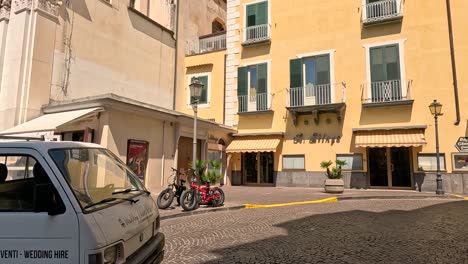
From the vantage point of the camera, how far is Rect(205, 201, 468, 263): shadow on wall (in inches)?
206

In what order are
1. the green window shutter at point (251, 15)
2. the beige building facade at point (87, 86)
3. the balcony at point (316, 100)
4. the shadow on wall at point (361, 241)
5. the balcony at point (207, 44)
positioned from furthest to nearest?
the balcony at point (207, 44) → the green window shutter at point (251, 15) → the balcony at point (316, 100) → the beige building facade at point (87, 86) → the shadow on wall at point (361, 241)

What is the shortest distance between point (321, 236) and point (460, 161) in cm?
1272

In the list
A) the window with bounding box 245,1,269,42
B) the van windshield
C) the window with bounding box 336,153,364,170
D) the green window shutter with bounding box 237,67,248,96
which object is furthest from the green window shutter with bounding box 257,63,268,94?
the van windshield

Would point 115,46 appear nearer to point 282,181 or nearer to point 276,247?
point 282,181

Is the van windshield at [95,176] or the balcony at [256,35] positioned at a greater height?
the balcony at [256,35]

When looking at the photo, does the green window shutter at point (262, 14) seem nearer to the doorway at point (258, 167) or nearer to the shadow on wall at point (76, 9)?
the doorway at point (258, 167)

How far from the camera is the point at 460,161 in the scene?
15680 mm

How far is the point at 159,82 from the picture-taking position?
20984mm

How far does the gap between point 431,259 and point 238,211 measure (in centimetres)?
618

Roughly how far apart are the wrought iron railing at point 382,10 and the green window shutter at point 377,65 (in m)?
1.69

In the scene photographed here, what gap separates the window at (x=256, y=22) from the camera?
20.8 metres

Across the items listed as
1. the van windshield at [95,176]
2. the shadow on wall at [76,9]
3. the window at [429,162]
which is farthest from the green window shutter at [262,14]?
the van windshield at [95,176]

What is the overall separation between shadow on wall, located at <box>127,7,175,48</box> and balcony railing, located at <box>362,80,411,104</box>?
41.7 ft

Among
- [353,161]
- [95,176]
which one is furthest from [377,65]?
[95,176]
